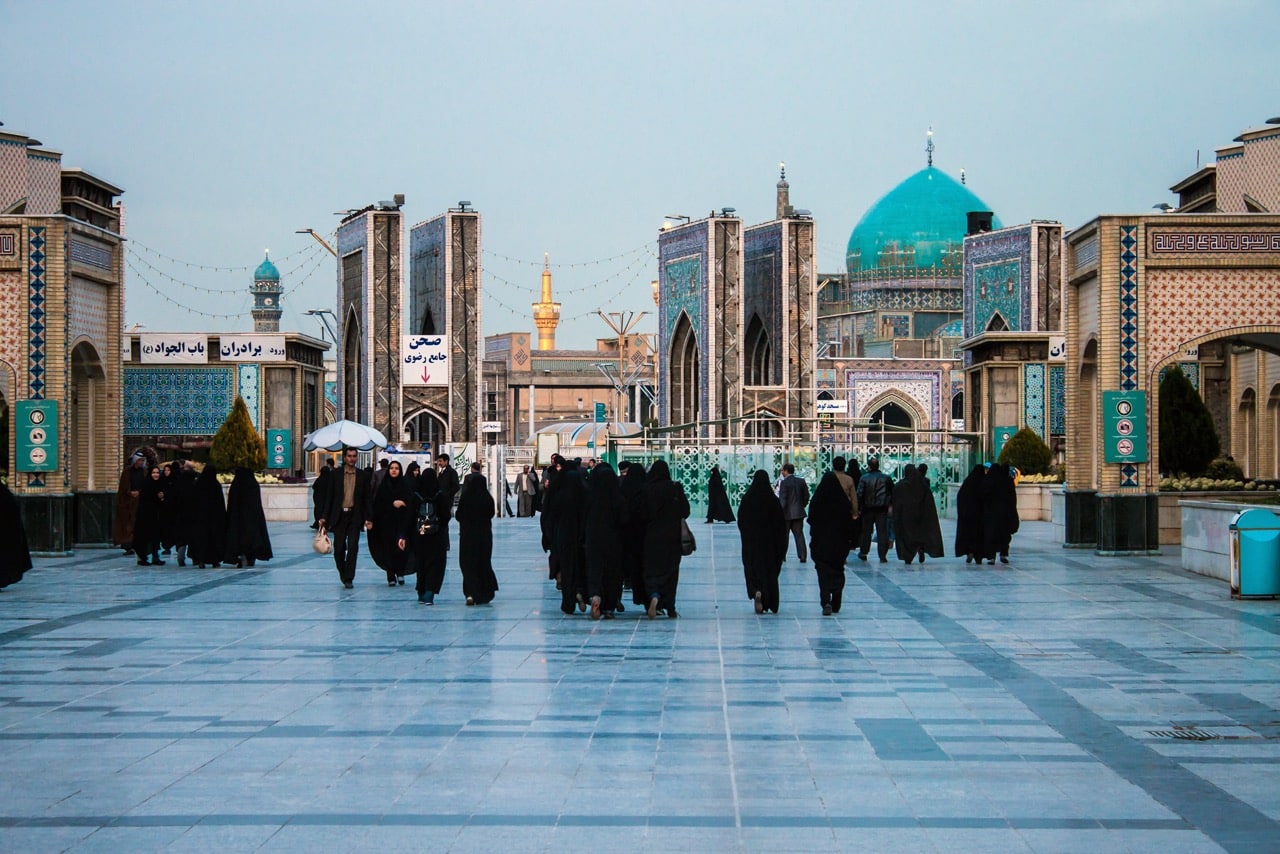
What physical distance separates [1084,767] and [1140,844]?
3.79 feet

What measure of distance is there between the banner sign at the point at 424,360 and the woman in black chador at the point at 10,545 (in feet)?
83.9

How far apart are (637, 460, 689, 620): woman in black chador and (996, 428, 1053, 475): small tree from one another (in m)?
17.0

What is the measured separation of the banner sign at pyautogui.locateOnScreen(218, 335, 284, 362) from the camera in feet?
111

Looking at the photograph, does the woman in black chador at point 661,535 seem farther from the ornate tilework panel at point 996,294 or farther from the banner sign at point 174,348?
the ornate tilework panel at point 996,294

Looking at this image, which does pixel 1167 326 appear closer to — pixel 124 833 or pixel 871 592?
pixel 871 592

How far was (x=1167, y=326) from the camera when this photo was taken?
16.6 meters

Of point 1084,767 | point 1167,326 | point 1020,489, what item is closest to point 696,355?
point 1020,489

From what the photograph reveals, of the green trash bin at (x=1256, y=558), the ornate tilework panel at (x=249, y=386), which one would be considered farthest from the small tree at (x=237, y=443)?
the green trash bin at (x=1256, y=558)

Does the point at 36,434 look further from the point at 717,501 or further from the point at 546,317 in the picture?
the point at 546,317

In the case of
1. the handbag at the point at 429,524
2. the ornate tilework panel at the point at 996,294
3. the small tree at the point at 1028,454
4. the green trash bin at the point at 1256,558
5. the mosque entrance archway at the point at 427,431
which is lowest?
the green trash bin at the point at 1256,558

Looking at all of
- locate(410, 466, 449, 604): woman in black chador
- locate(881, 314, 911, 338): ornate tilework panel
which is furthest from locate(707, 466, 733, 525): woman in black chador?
locate(881, 314, 911, 338): ornate tilework panel

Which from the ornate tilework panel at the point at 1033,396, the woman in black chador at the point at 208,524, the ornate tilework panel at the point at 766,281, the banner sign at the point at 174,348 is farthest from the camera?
the ornate tilework panel at the point at 766,281

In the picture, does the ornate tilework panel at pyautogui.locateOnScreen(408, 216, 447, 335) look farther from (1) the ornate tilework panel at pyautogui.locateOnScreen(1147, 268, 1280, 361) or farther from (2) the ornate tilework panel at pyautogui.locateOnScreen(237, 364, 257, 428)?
(1) the ornate tilework panel at pyautogui.locateOnScreen(1147, 268, 1280, 361)

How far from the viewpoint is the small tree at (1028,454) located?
27453 millimetres
